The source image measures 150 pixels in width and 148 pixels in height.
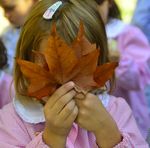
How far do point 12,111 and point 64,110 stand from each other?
0.33 m

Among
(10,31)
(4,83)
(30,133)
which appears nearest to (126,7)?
(10,31)

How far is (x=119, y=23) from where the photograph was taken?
7.50 ft

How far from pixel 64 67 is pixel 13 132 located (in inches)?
14.6

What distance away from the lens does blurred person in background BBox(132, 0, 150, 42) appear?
8.46ft

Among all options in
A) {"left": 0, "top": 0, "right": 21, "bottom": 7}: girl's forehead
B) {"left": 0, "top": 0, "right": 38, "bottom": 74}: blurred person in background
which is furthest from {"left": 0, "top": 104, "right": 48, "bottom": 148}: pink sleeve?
{"left": 0, "top": 0, "right": 21, "bottom": 7}: girl's forehead

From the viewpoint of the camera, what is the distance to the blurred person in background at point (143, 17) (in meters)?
2.58

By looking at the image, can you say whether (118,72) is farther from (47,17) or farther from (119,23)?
(47,17)

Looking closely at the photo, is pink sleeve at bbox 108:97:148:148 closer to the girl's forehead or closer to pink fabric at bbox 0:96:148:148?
pink fabric at bbox 0:96:148:148

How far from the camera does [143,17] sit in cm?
263

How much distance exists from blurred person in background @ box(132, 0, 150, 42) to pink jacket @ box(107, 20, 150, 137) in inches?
11.3

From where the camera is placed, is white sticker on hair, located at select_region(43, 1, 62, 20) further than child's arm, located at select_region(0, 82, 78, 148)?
Yes

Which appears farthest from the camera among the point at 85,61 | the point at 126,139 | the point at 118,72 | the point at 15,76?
the point at 118,72

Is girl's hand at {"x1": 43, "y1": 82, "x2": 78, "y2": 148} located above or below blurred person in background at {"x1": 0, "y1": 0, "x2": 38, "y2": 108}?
above

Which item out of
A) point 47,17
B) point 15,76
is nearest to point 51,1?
point 47,17
